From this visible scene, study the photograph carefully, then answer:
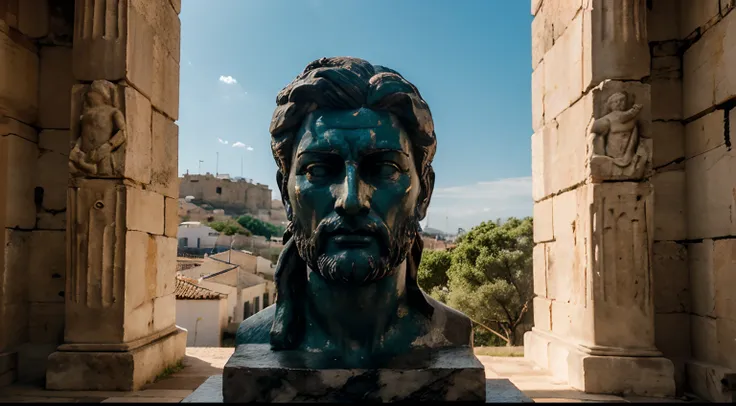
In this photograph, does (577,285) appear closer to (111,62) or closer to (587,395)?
(587,395)

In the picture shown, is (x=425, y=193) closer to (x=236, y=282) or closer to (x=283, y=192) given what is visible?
(x=283, y=192)

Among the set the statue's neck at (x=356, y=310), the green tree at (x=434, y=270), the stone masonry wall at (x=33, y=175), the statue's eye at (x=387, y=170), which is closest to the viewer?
the statue's eye at (x=387, y=170)

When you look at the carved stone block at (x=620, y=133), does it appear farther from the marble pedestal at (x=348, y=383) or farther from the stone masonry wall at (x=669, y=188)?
the marble pedestal at (x=348, y=383)

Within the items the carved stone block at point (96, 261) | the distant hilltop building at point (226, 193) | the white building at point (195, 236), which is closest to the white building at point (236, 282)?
the carved stone block at point (96, 261)

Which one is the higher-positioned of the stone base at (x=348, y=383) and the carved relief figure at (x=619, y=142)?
the carved relief figure at (x=619, y=142)

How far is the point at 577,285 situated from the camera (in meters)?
4.39

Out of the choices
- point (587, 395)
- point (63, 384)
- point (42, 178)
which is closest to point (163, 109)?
point (42, 178)

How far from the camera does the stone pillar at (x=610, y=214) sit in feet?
13.2

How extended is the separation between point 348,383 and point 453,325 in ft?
1.80

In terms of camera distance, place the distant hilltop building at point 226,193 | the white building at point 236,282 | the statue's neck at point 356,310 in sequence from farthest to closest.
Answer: the distant hilltop building at point 226,193 < the white building at point 236,282 < the statue's neck at point 356,310

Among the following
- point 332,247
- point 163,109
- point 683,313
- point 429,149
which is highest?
point 163,109

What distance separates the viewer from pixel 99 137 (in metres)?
4.16

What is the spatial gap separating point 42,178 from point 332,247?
417cm

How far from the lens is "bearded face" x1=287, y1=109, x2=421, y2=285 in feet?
5.68
